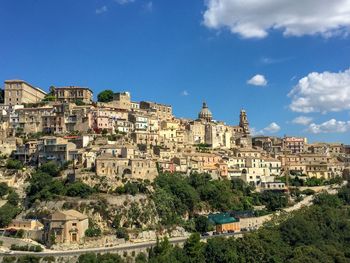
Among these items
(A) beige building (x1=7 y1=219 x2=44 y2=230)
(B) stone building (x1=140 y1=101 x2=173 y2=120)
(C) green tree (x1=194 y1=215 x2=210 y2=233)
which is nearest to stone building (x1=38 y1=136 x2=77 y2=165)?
(A) beige building (x1=7 y1=219 x2=44 y2=230)

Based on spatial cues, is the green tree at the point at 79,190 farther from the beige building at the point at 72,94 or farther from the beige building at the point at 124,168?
the beige building at the point at 72,94

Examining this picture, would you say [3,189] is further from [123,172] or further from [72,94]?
[72,94]

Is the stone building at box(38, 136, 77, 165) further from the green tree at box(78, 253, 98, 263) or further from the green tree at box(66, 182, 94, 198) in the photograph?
the green tree at box(78, 253, 98, 263)

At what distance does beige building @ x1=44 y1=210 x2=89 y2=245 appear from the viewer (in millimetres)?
42156

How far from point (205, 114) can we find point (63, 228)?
167 feet

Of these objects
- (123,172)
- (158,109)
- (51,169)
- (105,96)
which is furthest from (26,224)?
(158,109)

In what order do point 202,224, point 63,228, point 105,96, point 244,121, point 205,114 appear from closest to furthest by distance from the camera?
1. point 63,228
2. point 202,224
3. point 105,96
4. point 205,114
5. point 244,121

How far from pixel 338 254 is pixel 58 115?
3608cm

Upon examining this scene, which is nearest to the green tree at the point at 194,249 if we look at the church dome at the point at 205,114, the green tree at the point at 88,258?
the green tree at the point at 88,258

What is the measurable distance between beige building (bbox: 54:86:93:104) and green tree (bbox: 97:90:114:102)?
9.86ft

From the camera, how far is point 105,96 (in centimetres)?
7681

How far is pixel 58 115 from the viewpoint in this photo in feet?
211

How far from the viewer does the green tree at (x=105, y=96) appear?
7669 centimetres

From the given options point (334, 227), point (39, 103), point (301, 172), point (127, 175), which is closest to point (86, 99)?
point (39, 103)
